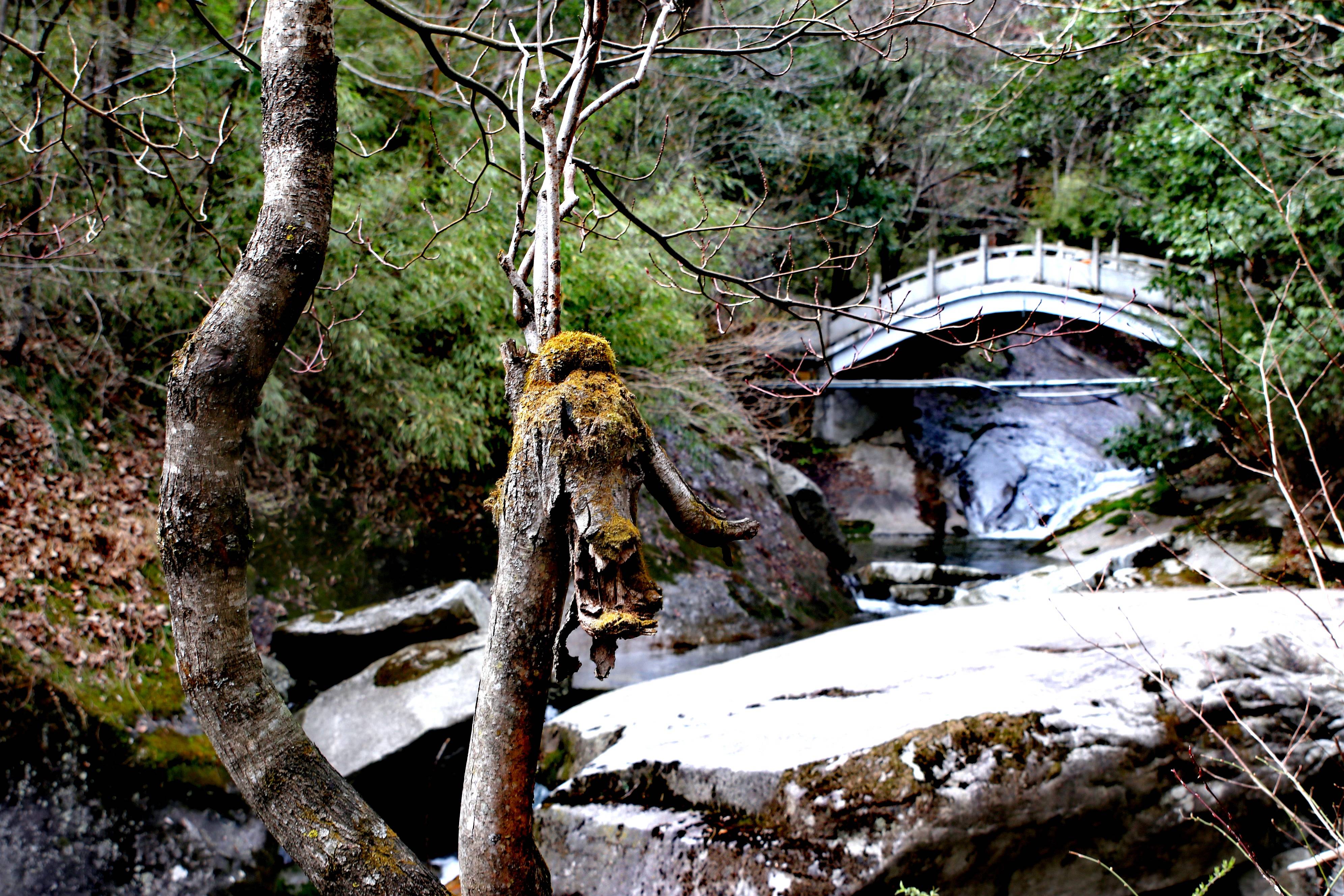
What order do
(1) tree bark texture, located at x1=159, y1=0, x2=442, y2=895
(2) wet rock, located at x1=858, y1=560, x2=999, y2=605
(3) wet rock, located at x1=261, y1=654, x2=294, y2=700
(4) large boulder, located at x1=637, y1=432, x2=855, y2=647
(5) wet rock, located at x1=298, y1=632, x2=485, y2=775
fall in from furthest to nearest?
(2) wet rock, located at x1=858, y1=560, x2=999, y2=605
(4) large boulder, located at x1=637, y1=432, x2=855, y2=647
(3) wet rock, located at x1=261, y1=654, x2=294, y2=700
(5) wet rock, located at x1=298, y1=632, x2=485, y2=775
(1) tree bark texture, located at x1=159, y1=0, x2=442, y2=895

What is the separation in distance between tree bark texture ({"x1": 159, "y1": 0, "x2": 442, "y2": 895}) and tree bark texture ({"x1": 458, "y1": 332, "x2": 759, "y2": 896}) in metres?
0.23

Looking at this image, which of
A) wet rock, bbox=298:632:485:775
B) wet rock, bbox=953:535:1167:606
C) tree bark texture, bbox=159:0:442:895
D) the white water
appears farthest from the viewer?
the white water

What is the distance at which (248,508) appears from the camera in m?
2.00

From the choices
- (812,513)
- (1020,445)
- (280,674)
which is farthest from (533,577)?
(1020,445)

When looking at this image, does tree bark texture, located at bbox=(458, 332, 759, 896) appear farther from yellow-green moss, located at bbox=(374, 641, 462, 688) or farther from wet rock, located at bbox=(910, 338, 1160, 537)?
wet rock, located at bbox=(910, 338, 1160, 537)

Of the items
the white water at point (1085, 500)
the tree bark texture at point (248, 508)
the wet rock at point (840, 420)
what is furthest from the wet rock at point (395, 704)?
the wet rock at point (840, 420)

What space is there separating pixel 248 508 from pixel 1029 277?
13.8 metres

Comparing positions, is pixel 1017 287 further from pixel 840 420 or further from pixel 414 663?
pixel 414 663

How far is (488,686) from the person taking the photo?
2.04 metres

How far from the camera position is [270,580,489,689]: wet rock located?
243 inches

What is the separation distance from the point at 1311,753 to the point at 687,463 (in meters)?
6.94

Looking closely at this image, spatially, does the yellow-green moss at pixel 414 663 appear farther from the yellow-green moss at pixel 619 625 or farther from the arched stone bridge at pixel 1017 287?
the arched stone bridge at pixel 1017 287

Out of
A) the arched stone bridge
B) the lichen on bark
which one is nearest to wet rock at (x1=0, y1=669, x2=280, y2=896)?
the lichen on bark

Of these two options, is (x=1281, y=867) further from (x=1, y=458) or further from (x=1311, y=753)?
(x=1, y=458)
